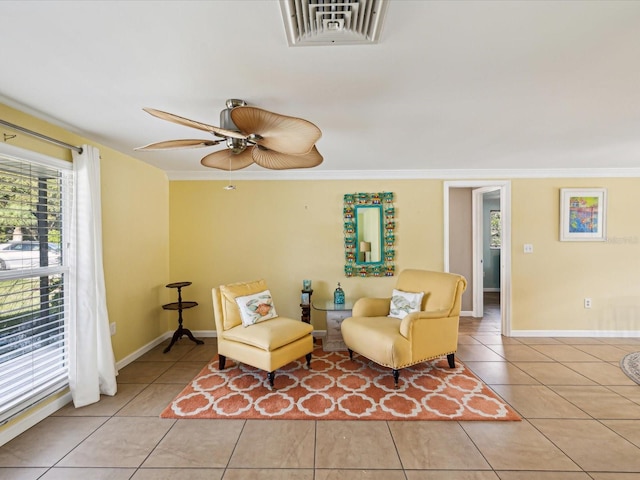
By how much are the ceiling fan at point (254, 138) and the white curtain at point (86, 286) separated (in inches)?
40.5

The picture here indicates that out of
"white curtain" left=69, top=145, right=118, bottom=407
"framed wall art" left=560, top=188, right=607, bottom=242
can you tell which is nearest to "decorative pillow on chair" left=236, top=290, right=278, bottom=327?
"white curtain" left=69, top=145, right=118, bottom=407

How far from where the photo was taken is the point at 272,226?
12.8 ft

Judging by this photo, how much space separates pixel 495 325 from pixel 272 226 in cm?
367

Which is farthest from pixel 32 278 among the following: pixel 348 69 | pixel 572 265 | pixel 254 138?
pixel 572 265

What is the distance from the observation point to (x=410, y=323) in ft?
8.42

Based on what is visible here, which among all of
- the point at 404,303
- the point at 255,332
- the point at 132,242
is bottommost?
the point at 255,332

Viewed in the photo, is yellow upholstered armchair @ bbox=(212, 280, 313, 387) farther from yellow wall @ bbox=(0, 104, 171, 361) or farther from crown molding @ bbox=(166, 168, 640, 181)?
crown molding @ bbox=(166, 168, 640, 181)

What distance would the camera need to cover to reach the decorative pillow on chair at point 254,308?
2.84 m

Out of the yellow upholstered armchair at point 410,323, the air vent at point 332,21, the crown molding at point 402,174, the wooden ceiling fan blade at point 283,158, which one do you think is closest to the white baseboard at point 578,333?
the yellow upholstered armchair at point 410,323

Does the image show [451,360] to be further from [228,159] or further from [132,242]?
[132,242]

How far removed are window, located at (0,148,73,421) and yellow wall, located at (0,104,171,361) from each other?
0.26m

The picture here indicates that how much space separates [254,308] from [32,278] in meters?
1.72

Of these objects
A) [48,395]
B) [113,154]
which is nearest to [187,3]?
[113,154]

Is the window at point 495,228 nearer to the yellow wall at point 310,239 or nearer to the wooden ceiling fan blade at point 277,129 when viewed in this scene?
the yellow wall at point 310,239
